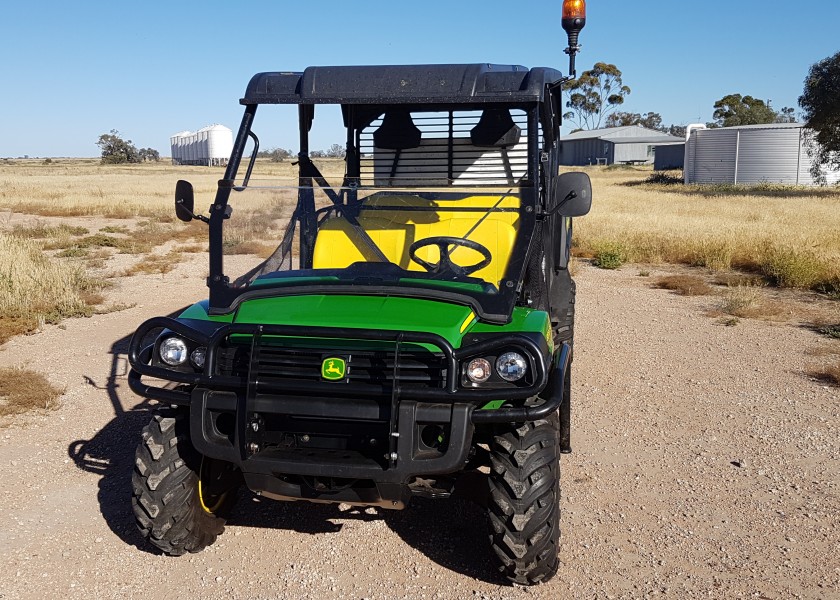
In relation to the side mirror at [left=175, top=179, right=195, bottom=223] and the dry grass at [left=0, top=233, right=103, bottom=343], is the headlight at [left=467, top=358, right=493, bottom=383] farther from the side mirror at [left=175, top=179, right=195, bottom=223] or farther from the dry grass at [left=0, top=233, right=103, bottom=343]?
the dry grass at [left=0, top=233, right=103, bottom=343]

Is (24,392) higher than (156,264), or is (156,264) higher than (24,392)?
(156,264)

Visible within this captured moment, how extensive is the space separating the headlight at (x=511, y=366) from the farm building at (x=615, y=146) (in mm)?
67898

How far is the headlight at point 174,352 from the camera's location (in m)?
3.86

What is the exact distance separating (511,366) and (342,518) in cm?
159

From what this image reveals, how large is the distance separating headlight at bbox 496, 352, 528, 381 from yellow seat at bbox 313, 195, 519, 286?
35.6 inches

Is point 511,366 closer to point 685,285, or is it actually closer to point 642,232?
point 685,285

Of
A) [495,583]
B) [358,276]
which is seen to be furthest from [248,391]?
[495,583]

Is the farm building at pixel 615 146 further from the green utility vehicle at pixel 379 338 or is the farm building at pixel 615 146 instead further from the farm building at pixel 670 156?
the green utility vehicle at pixel 379 338

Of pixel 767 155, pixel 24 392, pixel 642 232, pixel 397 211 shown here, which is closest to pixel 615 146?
pixel 767 155

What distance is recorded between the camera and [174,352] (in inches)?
152

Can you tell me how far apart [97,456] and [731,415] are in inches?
180

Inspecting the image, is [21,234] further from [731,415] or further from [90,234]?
[731,415]

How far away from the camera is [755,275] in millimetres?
12945

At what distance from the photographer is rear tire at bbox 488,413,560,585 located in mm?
3607
